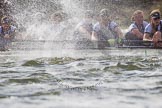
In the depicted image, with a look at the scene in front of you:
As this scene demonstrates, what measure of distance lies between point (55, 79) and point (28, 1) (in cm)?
1609

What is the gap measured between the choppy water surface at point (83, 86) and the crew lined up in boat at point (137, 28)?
12.5ft

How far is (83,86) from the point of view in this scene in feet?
16.1

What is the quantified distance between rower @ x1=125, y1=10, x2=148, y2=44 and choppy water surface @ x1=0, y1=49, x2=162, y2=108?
3822mm

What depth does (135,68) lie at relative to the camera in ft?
21.9

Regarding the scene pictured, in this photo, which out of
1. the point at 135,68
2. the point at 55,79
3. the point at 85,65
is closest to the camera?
the point at 55,79

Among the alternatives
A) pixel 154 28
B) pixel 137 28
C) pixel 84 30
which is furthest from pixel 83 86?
pixel 84 30

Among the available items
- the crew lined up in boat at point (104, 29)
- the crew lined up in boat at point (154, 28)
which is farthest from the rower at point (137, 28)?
the crew lined up in boat at point (104, 29)

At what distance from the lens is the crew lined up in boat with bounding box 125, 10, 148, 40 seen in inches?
440

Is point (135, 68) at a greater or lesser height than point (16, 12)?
lesser

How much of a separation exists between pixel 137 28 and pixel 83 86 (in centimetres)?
673

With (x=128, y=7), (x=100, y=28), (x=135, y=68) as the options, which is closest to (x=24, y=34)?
(x=100, y=28)

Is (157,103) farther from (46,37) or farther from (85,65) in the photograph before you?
(46,37)

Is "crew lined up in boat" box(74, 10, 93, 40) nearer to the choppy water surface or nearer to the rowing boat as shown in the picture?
the rowing boat

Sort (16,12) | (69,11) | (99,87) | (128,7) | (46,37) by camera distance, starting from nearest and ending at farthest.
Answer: (99,87), (46,37), (69,11), (16,12), (128,7)
